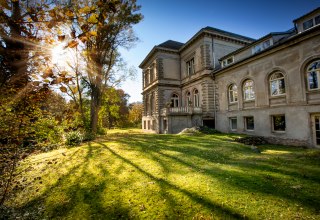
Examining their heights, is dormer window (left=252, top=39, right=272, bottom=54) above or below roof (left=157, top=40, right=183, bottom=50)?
below

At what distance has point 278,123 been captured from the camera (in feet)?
44.3

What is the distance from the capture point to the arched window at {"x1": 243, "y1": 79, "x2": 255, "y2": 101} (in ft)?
52.2

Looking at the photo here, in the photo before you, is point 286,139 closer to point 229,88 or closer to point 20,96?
point 229,88

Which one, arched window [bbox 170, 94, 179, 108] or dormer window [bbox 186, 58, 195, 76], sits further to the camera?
arched window [bbox 170, 94, 179, 108]

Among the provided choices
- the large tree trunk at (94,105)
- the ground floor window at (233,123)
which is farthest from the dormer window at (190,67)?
the large tree trunk at (94,105)

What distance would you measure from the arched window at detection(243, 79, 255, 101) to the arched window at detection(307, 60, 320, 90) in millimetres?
4524

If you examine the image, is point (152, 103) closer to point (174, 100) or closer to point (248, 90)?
point (174, 100)

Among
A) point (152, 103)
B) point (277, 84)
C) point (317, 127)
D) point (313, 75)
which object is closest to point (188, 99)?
point (152, 103)

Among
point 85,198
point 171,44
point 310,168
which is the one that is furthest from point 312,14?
point 171,44

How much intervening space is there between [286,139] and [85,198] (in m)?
13.9

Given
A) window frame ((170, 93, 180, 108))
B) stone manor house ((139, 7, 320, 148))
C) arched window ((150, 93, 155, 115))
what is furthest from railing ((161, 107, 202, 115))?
arched window ((150, 93, 155, 115))

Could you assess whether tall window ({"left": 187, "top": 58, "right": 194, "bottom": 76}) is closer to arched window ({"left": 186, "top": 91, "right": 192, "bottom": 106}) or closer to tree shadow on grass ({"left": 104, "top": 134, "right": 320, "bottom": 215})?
arched window ({"left": 186, "top": 91, "right": 192, "bottom": 106})

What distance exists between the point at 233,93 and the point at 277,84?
16.1 ft

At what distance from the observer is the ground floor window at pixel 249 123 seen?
1578cm
